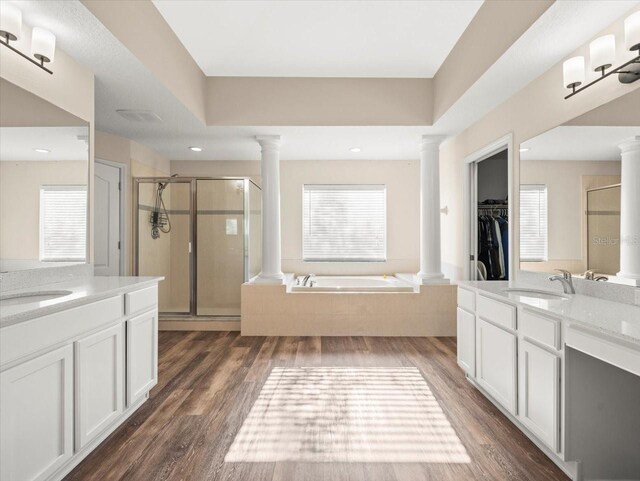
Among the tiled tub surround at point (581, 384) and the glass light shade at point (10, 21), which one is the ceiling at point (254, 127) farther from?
the tiled tub surround at point (581, 384)

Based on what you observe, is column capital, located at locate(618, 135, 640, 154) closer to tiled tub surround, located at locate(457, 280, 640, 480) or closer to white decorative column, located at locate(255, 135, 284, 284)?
tiled tub surround, located at locate(457, 280, 640, 480)

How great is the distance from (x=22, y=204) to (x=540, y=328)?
285cm

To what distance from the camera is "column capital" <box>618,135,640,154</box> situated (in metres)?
1.76

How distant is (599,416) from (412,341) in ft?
6.97

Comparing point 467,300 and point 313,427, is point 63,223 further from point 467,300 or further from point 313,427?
point 467,300

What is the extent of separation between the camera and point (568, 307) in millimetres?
1723

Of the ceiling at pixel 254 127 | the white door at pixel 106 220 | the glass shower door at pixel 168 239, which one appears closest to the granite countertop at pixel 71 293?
the ceiling at pixel 254 127

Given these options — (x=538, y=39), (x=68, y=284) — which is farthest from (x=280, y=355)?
(x=538, y=39)

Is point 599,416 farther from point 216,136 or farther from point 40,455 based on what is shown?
point 216,136

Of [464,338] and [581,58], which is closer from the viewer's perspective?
[581,58]

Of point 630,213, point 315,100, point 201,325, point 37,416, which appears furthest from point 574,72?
point 201,325

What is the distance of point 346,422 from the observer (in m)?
2.07

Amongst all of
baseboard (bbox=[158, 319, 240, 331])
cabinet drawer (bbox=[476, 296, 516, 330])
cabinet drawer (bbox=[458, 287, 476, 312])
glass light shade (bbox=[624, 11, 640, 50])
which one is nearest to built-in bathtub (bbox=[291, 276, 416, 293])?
baseboard (bbox=[158, 319, 240, 331])

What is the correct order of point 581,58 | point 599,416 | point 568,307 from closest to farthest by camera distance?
point 599,416 < point 568,307 < point 581,58
